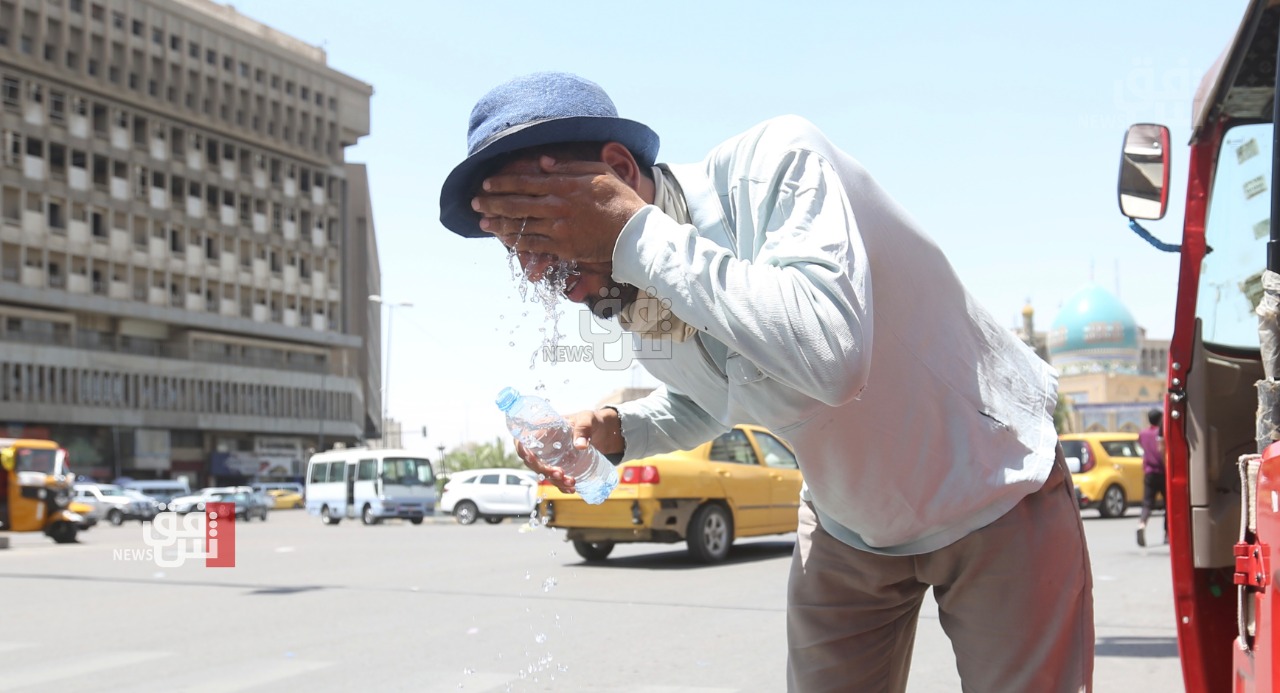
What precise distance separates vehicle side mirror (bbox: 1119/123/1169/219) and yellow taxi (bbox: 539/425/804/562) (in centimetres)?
839

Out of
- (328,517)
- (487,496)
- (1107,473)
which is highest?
(1107,473)

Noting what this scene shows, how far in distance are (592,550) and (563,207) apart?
38.8 ft

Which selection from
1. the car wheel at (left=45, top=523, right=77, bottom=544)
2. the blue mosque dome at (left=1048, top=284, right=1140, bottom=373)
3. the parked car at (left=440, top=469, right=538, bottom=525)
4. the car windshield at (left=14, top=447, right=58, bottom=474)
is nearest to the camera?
the car wheel at (left=45, top=523, right=77, bottom=544)

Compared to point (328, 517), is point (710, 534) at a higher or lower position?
higher

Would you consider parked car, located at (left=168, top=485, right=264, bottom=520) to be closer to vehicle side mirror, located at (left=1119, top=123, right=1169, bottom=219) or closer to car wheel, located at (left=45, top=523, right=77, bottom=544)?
car wheel, located at (left=45, top=523, right=77, bottom=544)

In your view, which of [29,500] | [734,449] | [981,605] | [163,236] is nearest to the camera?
[981,605]

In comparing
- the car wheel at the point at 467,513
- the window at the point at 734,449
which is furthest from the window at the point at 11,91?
the window at the point at 734,449

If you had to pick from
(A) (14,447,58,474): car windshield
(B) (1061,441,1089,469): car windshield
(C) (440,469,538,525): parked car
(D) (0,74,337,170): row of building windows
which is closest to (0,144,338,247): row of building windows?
(D) (0,74,337,170): row of building windows

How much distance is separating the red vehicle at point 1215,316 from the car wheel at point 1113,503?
64.7ft

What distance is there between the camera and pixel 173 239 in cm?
7269

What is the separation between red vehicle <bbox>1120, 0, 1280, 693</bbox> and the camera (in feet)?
11.0

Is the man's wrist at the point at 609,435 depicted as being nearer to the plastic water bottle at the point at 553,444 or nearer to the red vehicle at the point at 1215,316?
the plastic water bottle at the point at 553,444

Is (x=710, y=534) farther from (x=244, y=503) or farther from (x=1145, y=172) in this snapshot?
(x=244, y=503)

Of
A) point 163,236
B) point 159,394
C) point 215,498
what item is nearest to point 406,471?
point 215,498
